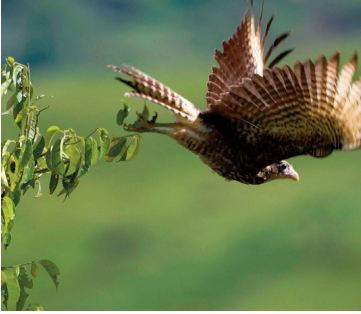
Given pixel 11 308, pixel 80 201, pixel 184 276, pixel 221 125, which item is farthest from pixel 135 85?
pixel 80 201

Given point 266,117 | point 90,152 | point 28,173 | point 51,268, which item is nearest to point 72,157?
point 90,152

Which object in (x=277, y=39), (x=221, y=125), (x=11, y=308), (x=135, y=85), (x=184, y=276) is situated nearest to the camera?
(x=11, y=308)

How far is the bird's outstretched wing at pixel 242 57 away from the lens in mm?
4238

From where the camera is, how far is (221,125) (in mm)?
3814

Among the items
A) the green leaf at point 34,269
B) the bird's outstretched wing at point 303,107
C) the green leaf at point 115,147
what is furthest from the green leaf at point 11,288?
the bird's outstretched wing at point 303,107

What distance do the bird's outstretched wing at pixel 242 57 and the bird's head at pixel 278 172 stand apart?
1.12 ft

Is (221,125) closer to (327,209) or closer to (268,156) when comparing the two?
(268,156)

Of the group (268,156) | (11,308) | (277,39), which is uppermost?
(277,39)

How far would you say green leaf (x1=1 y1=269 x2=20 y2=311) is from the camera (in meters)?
2.85

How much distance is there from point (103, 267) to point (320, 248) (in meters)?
2.56

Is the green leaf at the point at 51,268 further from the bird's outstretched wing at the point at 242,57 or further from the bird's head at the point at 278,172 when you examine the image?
the bird's outstretched wing at the point at 242,57

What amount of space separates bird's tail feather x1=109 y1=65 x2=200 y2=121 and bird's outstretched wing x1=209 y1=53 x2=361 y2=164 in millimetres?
161

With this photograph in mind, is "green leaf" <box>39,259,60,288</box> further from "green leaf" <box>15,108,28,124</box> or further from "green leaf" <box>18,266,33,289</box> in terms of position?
"green leaf" <box>15,108,28,124</box>

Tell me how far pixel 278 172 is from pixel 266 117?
0.59 meters
